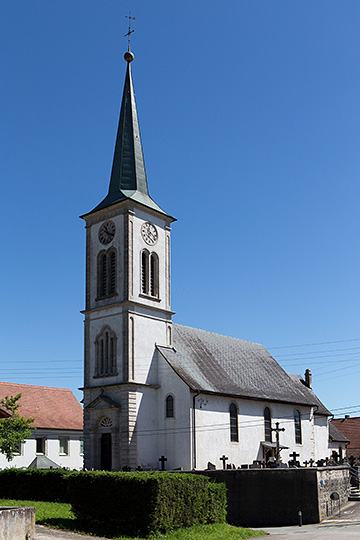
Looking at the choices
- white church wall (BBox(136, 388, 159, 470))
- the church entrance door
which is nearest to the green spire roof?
white church wall (BBox(136, 388, 159, 470))

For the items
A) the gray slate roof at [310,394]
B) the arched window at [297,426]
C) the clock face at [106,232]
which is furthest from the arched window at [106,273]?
the gray slate roof at [310,394]

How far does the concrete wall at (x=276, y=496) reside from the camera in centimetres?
3183

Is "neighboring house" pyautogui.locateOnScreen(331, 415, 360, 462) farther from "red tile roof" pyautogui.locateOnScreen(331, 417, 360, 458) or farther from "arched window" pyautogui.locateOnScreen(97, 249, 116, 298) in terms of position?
"arched window" pyautogui.locateOnScreen(97, 249, 116, 298)

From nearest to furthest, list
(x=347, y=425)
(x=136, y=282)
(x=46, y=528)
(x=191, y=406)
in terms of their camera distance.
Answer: (x=46, y=528)
(x=191, y=406)
(x=136, y=282)
(x=347, y=425)

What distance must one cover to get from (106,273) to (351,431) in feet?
145

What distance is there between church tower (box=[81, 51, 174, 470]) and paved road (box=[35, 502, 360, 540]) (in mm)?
11848

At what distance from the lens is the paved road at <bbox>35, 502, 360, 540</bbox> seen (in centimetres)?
1844

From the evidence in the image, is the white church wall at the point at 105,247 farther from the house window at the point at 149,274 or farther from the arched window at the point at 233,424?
the arched window at the point at 233,424

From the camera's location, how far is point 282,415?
48469 mm

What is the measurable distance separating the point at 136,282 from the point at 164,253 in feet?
13.4

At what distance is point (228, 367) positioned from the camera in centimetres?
4666

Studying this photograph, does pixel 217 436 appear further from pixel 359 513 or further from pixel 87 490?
pixel 87 490

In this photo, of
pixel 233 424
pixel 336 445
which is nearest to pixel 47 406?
pixel 233 424

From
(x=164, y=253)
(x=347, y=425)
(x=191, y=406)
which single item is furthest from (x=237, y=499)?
(x=347, y=425)
